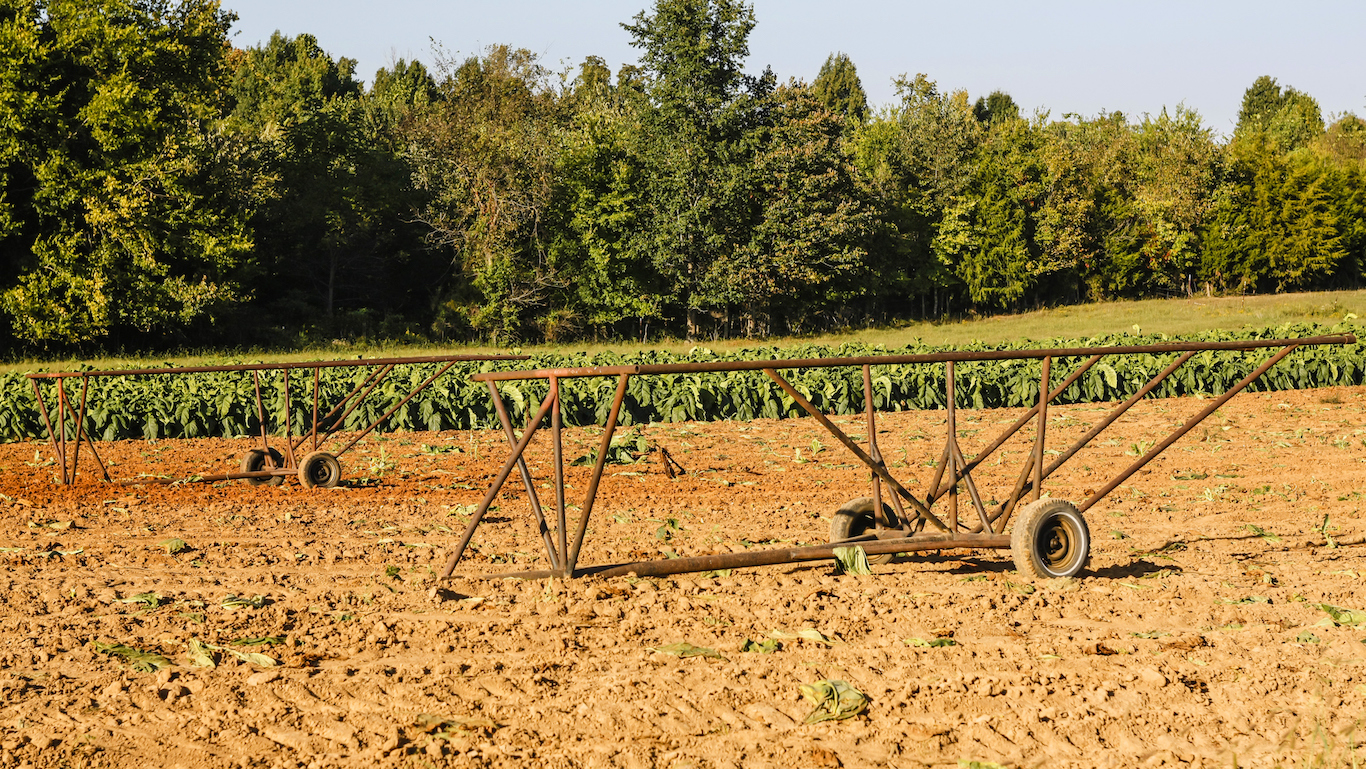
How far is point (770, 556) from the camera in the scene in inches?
234

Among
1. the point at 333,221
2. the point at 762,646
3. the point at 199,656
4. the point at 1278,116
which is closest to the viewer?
the point at 199,656

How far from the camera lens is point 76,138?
3312 centimetres

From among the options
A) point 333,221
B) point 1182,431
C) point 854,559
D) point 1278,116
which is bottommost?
point 854,559

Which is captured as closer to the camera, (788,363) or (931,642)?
(931,642)

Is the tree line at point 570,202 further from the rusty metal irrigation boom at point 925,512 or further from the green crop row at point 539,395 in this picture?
the rusty metal irrigation boom at point 925,512

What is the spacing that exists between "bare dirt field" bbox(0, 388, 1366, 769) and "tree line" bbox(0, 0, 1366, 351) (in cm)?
2631

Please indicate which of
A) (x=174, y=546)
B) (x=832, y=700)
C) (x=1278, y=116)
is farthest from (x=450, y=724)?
(x=1278, y=116)

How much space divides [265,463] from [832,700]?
8.86 metres

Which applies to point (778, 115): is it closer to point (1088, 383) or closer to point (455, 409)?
point (1088, 383)

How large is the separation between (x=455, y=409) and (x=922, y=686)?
12.5 metres

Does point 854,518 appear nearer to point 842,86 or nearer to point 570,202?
point 570,202

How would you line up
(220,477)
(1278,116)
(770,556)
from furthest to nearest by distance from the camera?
1. (1278,116)
2. (220,477)
3. (770,556)

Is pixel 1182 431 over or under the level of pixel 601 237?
under

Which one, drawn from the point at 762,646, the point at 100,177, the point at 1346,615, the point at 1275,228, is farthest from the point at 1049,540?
the point at 1275,228
